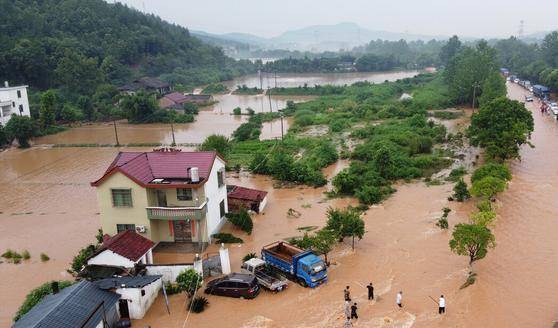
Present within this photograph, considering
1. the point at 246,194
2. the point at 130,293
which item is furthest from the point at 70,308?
the point at 246,194

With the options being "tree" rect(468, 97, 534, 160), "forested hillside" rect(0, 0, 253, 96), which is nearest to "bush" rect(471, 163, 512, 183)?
"tree" rect(468, 97, 534, 160)

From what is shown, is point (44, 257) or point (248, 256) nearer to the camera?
point (248, 256)

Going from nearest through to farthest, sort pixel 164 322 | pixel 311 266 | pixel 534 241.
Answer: pixel 164 322
pixel 311 266
pixel 534 241

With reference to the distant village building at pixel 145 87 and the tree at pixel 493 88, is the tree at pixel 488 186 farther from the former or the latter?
the distant village building at pixel 145 87

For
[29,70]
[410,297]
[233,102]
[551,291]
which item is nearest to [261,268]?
[410,297]

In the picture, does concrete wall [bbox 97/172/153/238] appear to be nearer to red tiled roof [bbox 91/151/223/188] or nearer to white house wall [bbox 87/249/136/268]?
red tiled roof [bbox 91/151/223/188]

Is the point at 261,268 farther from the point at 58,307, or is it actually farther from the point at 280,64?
the point at 280,64

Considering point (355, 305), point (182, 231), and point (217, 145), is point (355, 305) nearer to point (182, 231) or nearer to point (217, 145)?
point (182, 231)
